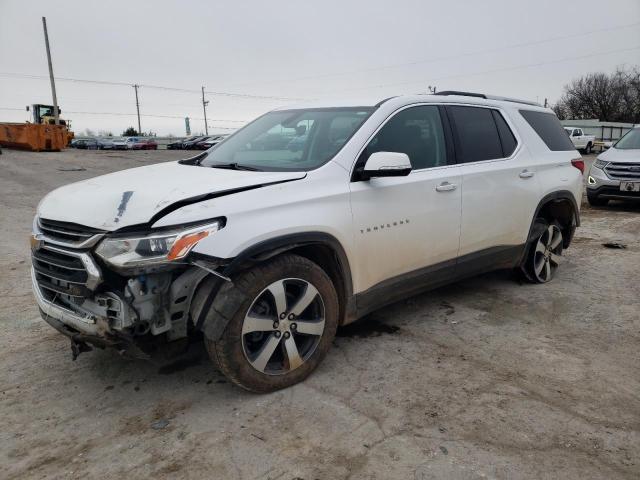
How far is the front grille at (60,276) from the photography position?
2.69 metres

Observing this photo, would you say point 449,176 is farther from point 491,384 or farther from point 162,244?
point 162,244

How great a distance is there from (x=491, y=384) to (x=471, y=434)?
0.60 metres

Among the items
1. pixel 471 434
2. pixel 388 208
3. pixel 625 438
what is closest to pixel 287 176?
pixel 388 208

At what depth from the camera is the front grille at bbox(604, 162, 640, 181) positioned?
372 inches

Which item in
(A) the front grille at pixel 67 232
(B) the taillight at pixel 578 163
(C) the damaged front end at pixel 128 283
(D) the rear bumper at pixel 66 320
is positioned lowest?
(D) the rear bumper at pixel 66 320

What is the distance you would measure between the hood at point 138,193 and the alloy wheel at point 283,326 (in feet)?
2.12

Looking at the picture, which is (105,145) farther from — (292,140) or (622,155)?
(292,140)

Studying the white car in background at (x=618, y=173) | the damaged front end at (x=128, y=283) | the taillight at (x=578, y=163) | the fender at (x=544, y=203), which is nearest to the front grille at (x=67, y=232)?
the damaged front end at (x=128, y=283)

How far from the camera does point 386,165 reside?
10.5 feet

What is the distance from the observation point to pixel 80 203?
9.51 ft

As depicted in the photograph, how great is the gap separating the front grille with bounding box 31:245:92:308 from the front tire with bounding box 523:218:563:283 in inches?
162

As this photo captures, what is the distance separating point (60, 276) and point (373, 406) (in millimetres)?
1911

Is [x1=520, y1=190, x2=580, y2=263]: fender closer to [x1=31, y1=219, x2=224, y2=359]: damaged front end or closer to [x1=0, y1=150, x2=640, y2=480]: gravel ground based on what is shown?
[x1=0, y1=150, x2=640, y2=480]: gravel ground

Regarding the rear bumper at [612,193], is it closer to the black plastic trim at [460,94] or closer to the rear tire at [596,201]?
the rear tire at [596,201]
